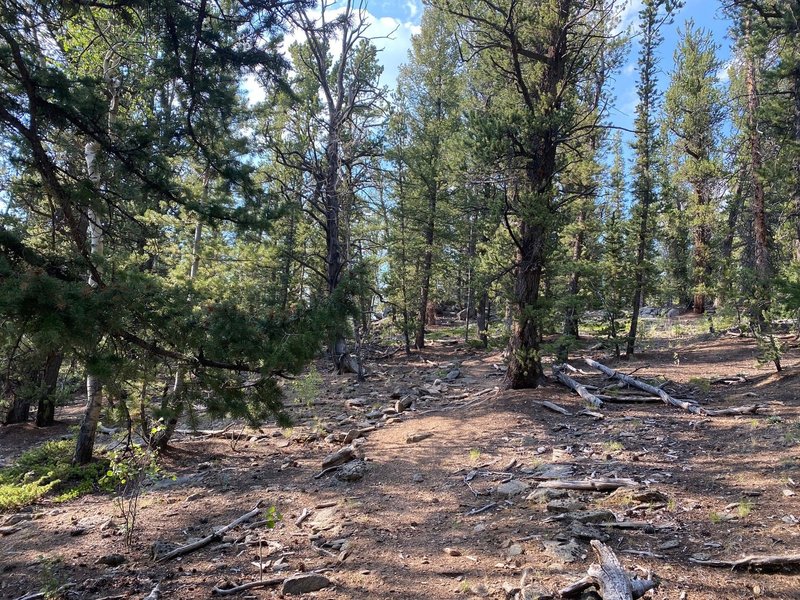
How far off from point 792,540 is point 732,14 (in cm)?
984

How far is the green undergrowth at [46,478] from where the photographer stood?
7.71 metres

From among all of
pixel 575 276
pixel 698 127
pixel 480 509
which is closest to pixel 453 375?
pixel 575 276

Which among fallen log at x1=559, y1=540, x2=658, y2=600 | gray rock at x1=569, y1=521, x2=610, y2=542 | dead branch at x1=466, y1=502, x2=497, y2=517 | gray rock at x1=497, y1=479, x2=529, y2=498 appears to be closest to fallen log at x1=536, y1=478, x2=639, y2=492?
gray rock at x1=497, y1=479, x2=529, y2=498

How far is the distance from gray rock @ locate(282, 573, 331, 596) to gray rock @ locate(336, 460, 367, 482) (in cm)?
→ 291

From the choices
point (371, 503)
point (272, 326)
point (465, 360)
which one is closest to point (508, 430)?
point (371, 503)

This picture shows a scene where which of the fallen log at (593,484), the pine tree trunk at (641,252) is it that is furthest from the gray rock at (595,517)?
the pine tree trunk at (641,252)

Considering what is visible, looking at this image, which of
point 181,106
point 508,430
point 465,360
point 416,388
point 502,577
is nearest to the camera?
point 502,577

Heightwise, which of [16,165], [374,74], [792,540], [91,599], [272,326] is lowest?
[91,599]

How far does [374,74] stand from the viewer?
1550cm

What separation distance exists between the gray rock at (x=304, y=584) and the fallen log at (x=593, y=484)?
272cm

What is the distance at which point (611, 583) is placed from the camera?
11.0 ft

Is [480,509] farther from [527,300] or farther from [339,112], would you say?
[339,112]

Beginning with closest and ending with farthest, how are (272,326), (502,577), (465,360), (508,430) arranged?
(502,577)
(272,326)
(508,430)
(465,360)

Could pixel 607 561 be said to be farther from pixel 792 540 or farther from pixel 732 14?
pixel 732 14
